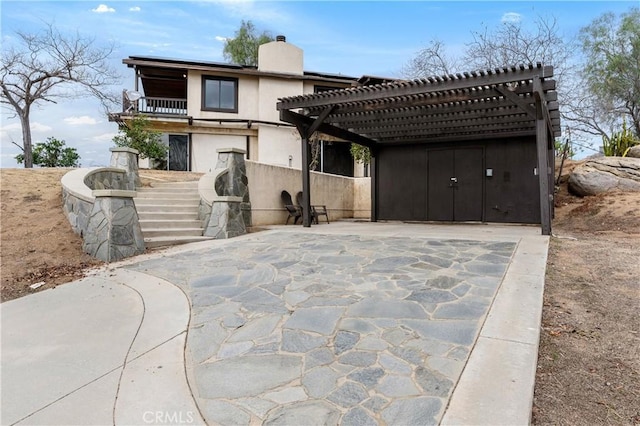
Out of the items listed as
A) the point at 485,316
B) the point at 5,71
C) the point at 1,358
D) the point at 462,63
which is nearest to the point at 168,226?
the point at 1,358

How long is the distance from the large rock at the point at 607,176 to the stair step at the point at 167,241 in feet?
36.5

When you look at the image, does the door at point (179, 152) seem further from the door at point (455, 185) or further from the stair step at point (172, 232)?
the door at point (455, 185)

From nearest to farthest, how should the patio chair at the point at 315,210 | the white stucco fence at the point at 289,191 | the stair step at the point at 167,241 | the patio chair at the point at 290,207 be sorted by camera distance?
1. the stair step at the point at 167,241
2. the white stucco fence at the point at 289,191
3. the patio chair at the point at 290,207
4. the patio chair at the point at 315,210

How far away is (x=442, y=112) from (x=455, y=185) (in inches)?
121

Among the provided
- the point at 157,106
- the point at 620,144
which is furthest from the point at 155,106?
the point at 620,144

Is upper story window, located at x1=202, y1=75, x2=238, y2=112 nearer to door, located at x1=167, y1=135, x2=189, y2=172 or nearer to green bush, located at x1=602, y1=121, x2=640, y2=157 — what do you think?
door, located at x1=167, y1=135, x2=189, y2=172

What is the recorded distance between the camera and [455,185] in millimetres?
10828

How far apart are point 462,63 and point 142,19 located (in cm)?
1270

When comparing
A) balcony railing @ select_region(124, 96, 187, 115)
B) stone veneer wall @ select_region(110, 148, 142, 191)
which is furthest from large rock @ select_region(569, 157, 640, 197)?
balcony railing @ select_region(124, 96, 187, 115)

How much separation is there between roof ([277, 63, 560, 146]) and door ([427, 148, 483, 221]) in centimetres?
52

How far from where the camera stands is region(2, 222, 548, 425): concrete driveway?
1857mm

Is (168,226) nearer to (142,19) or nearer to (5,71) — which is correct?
(142,19)

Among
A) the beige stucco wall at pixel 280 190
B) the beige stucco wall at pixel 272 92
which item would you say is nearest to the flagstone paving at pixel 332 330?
the beige stucco wall at pixel 280 190

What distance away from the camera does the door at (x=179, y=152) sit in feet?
49.9
